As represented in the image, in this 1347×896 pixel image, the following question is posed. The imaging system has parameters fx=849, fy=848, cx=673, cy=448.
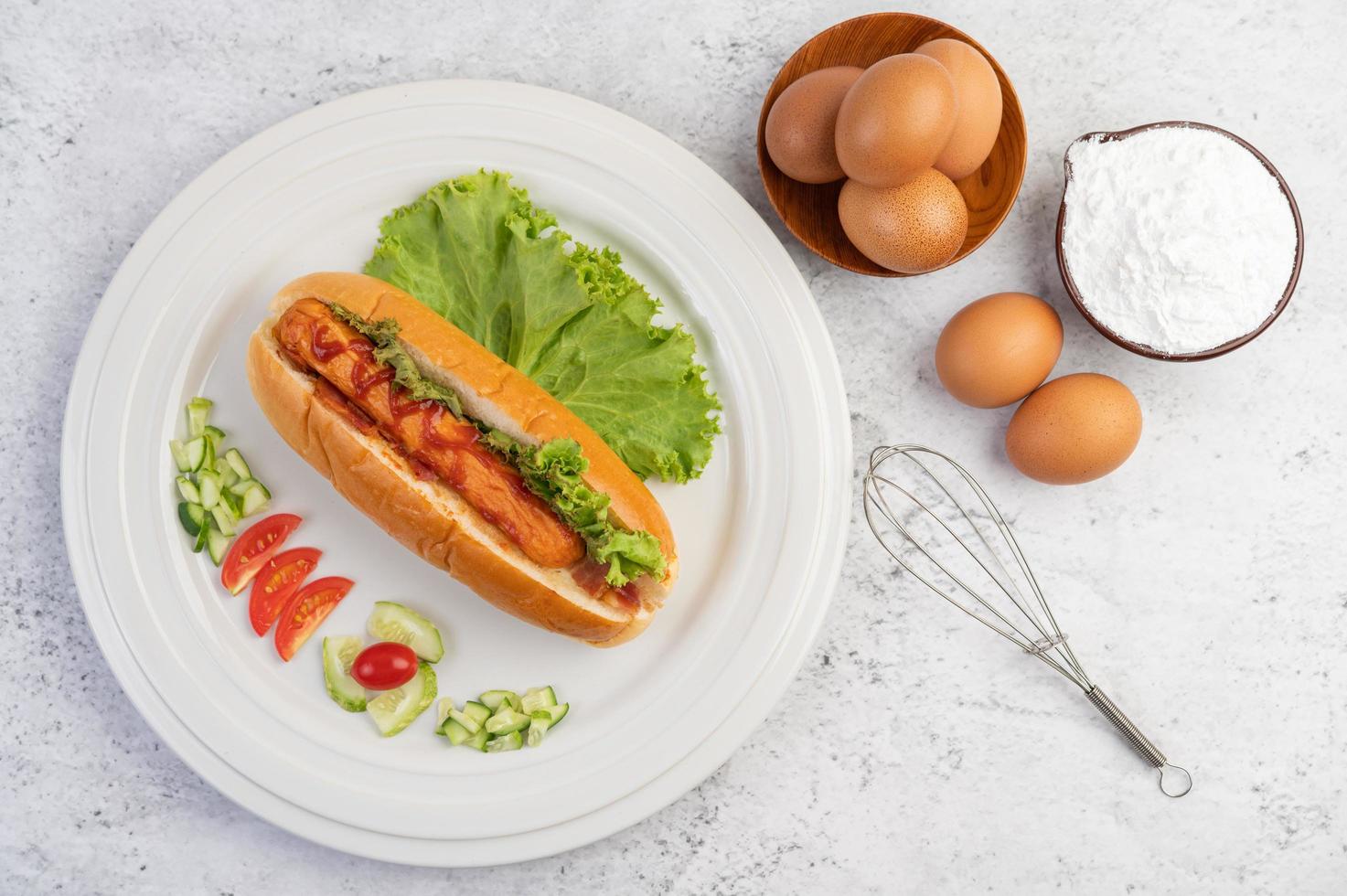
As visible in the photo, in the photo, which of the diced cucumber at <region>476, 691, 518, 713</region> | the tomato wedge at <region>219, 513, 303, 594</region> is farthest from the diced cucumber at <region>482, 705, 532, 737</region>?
the tomato wedge at <region>219, 513, 303, 594</region>

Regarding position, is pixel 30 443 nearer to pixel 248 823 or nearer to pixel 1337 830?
pixel 248 823

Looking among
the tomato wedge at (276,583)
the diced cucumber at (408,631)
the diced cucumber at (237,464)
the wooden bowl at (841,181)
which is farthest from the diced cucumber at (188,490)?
the wooden bowl at (841,181)

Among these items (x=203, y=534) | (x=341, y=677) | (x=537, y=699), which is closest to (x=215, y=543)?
(x=203, y=534)

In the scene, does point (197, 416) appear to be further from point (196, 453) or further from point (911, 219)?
point (911, 219)

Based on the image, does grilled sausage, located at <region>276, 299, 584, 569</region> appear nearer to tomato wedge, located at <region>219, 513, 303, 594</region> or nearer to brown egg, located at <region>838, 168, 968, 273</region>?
tomato wedge, located at <region>219, 513, 303, 594</region>

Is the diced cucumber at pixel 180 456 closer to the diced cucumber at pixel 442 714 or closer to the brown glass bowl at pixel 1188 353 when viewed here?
the diced cucumber at pixel 442 714
